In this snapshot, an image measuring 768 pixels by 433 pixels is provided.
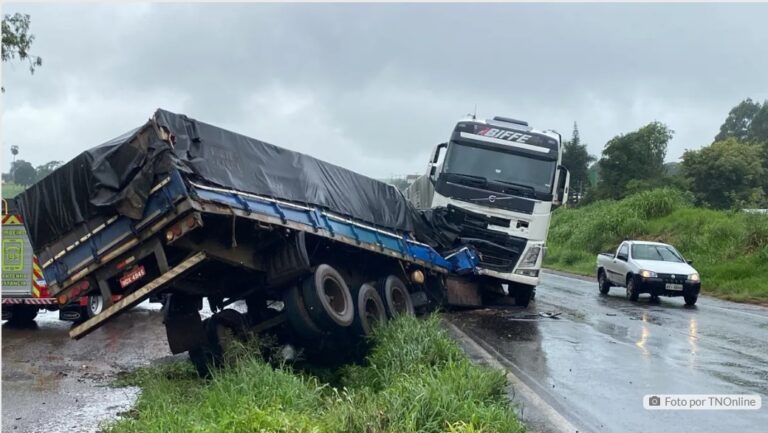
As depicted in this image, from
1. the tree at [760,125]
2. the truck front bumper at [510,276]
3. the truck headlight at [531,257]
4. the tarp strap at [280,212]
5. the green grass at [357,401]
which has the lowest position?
the green grass at [357,401]

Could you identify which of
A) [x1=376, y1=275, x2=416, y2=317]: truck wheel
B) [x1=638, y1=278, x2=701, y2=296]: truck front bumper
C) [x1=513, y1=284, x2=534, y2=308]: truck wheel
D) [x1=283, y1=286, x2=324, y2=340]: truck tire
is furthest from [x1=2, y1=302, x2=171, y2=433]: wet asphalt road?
[x1=638, y1=278, x2=701, y2=296]: truck front bumper

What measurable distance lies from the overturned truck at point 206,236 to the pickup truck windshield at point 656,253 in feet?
35.9

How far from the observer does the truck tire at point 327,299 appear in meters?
9.02

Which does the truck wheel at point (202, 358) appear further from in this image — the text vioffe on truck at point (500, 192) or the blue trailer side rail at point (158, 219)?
the text vioffe on truck at point (500, 192)

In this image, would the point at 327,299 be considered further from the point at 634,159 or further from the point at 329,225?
the point at 634,159

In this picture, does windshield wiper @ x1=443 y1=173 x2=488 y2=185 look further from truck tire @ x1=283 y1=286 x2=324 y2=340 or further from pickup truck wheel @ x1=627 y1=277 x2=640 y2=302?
truck tire @ x1=283 y1=286 x2=324 y2=340

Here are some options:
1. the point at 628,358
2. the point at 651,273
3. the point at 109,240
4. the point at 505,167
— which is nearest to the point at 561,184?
the point at 505,167

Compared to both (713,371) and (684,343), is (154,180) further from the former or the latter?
(684,343)

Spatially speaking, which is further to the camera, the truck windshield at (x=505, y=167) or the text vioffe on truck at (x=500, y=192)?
the truck windshield at (x=505, y=167)

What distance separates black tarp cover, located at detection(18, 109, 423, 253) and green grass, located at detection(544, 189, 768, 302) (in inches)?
653

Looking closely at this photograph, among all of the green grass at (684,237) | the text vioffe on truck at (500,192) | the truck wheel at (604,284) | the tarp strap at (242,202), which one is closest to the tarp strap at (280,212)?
the tarp strap at (242,202)

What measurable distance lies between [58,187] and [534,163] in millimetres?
10151

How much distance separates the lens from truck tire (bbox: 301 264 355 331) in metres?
9.02

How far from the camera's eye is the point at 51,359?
35.8ft
